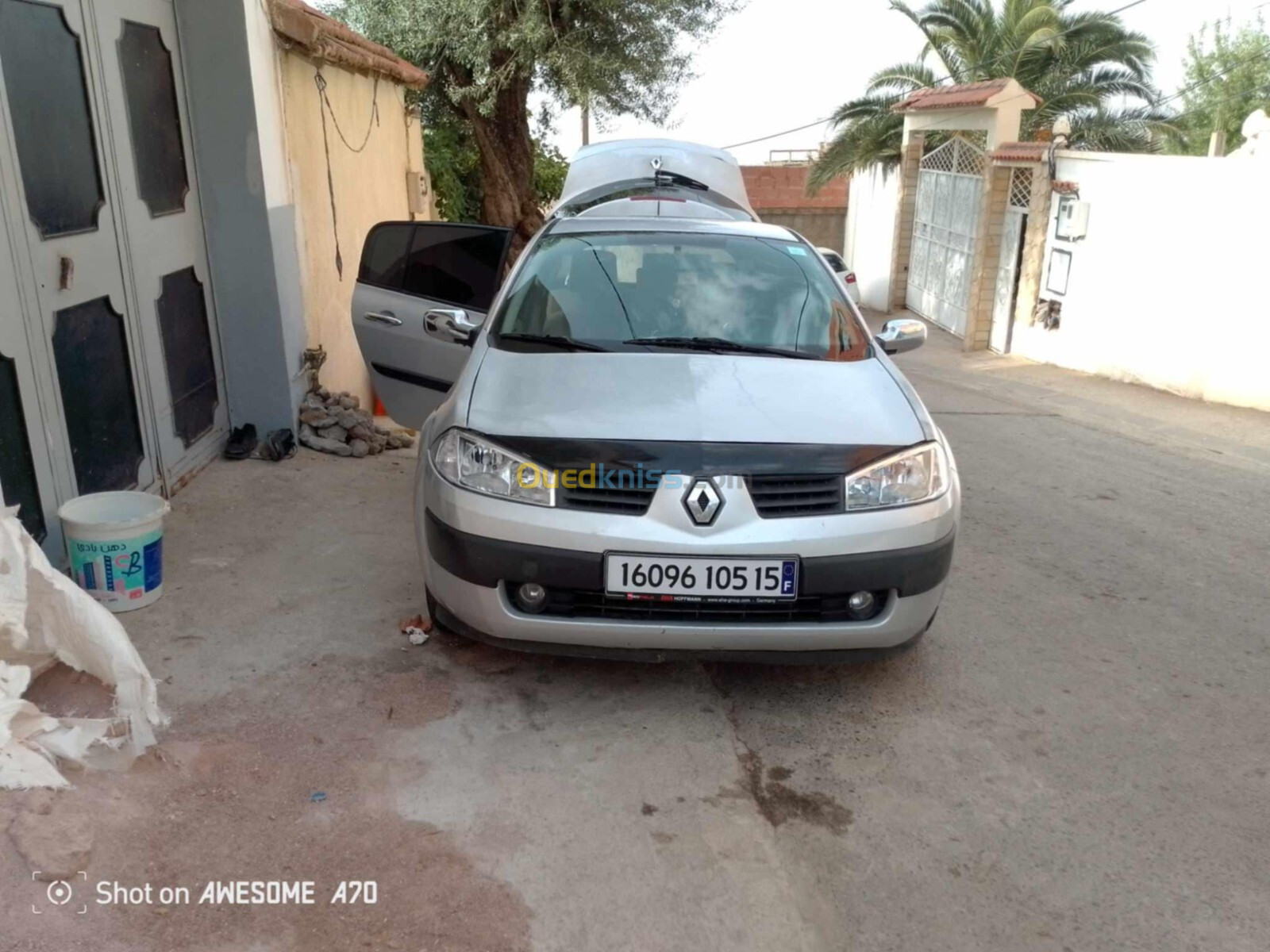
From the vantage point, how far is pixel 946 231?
16.4 meters

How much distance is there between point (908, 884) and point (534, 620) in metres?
1.29

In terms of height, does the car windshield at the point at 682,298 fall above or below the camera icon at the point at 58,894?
above

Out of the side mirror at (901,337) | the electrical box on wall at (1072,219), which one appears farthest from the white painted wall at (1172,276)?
the side mirror at (901,337)

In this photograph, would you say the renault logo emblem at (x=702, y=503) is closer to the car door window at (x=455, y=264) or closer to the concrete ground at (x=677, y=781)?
the concrete ground at (x=677, y=781)

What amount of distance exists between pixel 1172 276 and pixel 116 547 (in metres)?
9.94

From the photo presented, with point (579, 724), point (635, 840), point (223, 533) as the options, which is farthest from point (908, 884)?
point (223, 533)

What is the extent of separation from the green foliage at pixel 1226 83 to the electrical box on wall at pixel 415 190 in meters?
29.4

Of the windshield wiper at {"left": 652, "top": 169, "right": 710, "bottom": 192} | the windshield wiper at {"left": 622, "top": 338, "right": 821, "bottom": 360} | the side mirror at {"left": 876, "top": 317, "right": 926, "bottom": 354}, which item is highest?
the windshield wiper at {"left": 652, "top": 169, "right": 710, "bottom": 192}

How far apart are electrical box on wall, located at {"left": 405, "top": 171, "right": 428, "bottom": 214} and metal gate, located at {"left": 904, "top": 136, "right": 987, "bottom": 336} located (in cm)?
760

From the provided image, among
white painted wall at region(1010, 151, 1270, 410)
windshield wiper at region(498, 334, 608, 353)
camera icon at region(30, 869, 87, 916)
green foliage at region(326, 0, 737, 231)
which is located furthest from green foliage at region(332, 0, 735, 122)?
camera icon at region(30, 869, 87, 916)

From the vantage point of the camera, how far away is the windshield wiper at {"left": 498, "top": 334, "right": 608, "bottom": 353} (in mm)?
3904

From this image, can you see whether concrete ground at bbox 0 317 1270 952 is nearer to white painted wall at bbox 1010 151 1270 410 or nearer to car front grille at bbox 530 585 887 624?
car front grille at bbox 530 585 887 624

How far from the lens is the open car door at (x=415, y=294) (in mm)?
5555

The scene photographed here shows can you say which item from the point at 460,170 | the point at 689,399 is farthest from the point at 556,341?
the point at 460,170
